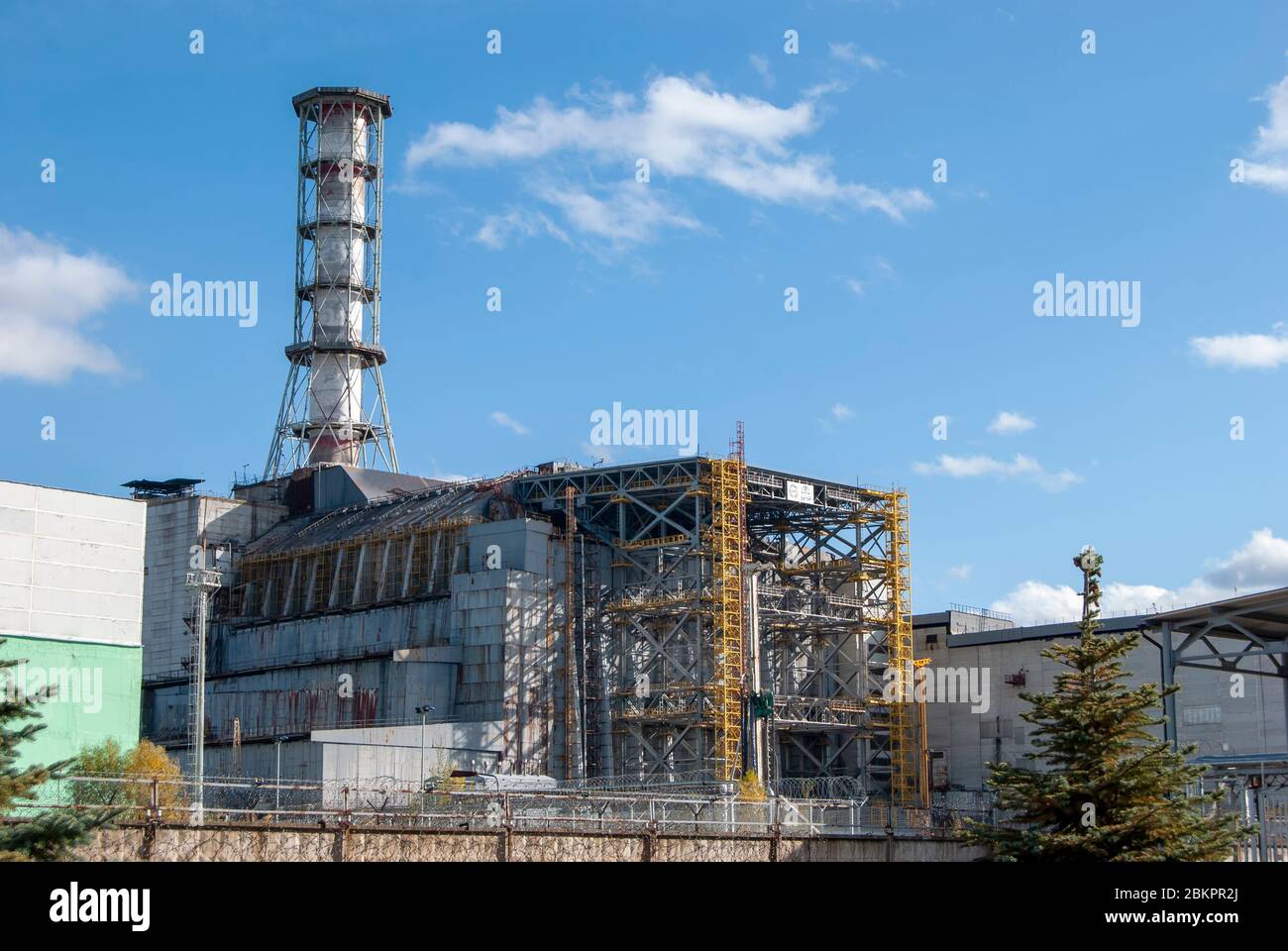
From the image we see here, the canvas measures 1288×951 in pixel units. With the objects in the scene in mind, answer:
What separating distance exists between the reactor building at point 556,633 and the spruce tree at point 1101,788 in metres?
37.9

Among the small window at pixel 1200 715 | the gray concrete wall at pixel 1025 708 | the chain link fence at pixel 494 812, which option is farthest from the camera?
the small window at pixel 1200 715

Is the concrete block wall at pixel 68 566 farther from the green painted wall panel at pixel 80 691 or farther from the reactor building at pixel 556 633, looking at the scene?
the reactor building at pixel 556 633

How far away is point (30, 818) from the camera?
24703 mm

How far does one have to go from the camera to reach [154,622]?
105 metres

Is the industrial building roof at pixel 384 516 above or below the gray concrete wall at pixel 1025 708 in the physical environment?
above

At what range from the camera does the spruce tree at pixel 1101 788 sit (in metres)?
35.2

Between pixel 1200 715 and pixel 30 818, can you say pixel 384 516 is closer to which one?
pixel 1200 715

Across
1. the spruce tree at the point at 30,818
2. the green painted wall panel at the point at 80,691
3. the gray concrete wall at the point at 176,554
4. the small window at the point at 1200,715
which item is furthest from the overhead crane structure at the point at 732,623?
the spruce tree at the point at 30,818

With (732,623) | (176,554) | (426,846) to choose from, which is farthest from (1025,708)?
(426,846)

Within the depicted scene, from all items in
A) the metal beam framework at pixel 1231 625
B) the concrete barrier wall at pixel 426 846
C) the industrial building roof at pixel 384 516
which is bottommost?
the concrete barrier wall at pixel 426 846

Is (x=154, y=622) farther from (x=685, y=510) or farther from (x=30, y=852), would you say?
(x=30, y=852)

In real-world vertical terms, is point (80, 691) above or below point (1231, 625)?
below

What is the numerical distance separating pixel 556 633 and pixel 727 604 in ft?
31.3
